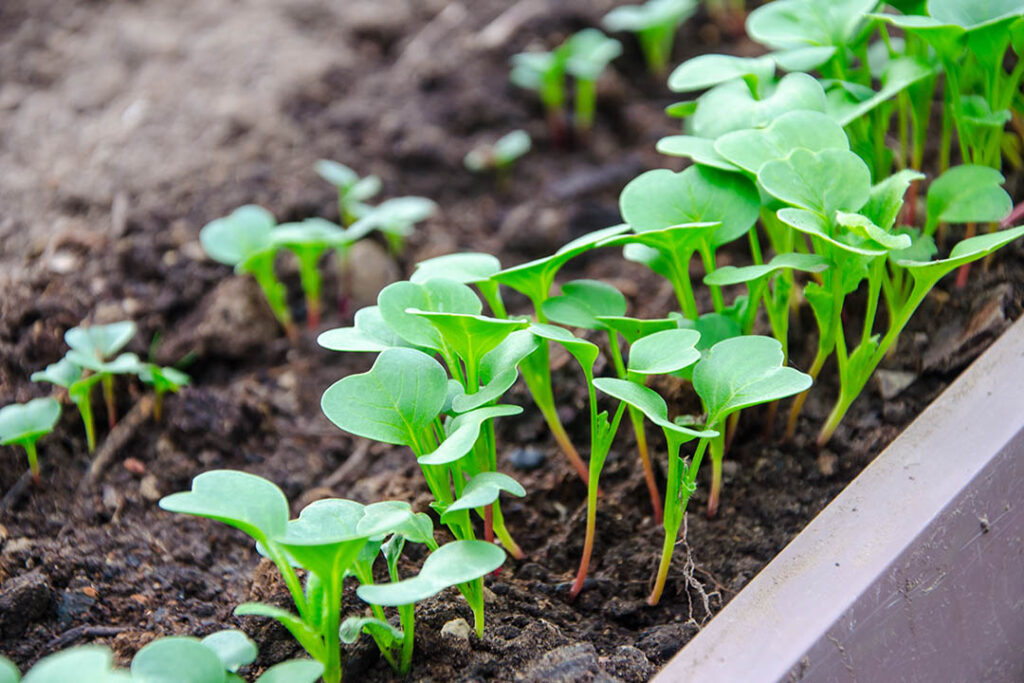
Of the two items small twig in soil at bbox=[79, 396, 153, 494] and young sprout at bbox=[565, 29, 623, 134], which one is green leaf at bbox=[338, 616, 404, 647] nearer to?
small twig in soil at bbox=[79, 396, 153, 494]

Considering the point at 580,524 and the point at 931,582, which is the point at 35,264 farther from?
the point at 931,582

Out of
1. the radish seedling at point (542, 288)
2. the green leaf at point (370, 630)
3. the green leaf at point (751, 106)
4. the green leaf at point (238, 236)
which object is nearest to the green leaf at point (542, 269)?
the radish seedling at point (542, 288)

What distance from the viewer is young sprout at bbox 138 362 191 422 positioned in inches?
50.4

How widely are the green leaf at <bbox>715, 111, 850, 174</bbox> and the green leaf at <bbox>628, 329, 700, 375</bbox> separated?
0.73 feet

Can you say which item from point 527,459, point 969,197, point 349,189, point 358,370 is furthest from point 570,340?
point 349,189

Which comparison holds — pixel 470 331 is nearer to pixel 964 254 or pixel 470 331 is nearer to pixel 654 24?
pixel 964 254

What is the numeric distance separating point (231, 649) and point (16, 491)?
1.86ft

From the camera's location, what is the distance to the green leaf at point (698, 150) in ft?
3.43

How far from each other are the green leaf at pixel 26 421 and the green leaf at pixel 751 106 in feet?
2.93

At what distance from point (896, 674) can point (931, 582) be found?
0.09 meters

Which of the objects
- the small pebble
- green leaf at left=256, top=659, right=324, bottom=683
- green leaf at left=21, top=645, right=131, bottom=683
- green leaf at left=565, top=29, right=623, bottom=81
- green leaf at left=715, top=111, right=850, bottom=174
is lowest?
the small pebble

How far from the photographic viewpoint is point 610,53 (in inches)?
75.7

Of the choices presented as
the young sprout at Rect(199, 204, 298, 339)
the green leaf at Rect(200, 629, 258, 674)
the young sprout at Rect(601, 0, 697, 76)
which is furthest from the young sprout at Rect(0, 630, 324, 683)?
the young sprout at Rect(601, 0, 697, 76)

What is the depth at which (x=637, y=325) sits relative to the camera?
97cm
